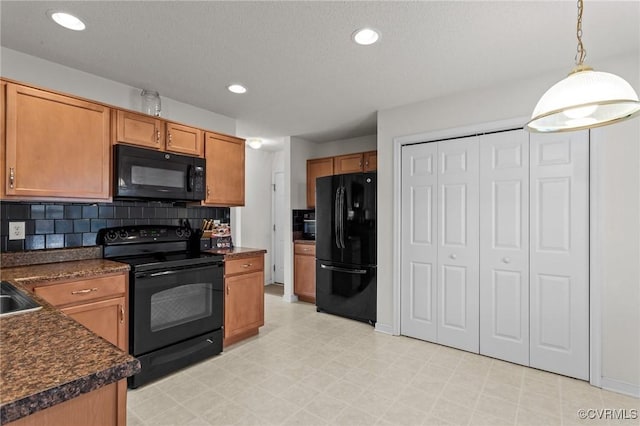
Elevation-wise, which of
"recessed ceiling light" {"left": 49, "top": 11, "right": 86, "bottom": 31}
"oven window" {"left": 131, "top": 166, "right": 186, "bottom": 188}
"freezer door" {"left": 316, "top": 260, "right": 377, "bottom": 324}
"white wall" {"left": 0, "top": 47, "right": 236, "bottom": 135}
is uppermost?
"recessed ceiling light" {"left": 49, "top": 11, "right": 86, "bottom": 31}

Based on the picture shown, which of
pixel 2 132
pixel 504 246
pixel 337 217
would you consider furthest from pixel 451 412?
pixel 2 132

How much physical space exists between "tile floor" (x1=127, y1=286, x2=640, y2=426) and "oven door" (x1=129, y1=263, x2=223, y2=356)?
31 cm

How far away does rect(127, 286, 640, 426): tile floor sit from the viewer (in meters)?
1.98

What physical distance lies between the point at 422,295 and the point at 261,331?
1.77 meters

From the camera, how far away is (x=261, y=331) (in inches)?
136

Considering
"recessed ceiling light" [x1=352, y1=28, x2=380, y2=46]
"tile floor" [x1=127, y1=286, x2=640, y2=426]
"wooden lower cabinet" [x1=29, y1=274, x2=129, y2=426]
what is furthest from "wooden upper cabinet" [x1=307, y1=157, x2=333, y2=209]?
Answer: "wooden lower cabinet" [x1=29, y1=274, x2=129, y2=426]

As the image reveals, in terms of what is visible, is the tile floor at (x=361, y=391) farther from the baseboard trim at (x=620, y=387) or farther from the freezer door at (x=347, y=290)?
the freezer door at (x=347, y=290)

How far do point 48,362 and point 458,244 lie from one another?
2973 millimetres

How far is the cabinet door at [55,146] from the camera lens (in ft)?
6.63

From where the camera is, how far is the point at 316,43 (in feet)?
6.93

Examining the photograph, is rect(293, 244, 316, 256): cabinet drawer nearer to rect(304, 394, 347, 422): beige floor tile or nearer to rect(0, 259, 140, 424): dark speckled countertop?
rect(304, 394, 347, 422): beige floor tile

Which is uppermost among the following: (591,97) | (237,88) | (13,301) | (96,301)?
(237,88)

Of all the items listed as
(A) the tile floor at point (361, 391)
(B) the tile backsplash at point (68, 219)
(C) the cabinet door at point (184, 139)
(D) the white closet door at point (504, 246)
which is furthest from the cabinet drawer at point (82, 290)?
(D) the white closet door at point (504, 246)

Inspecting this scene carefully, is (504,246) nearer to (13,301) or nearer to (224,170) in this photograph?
(224,170)
